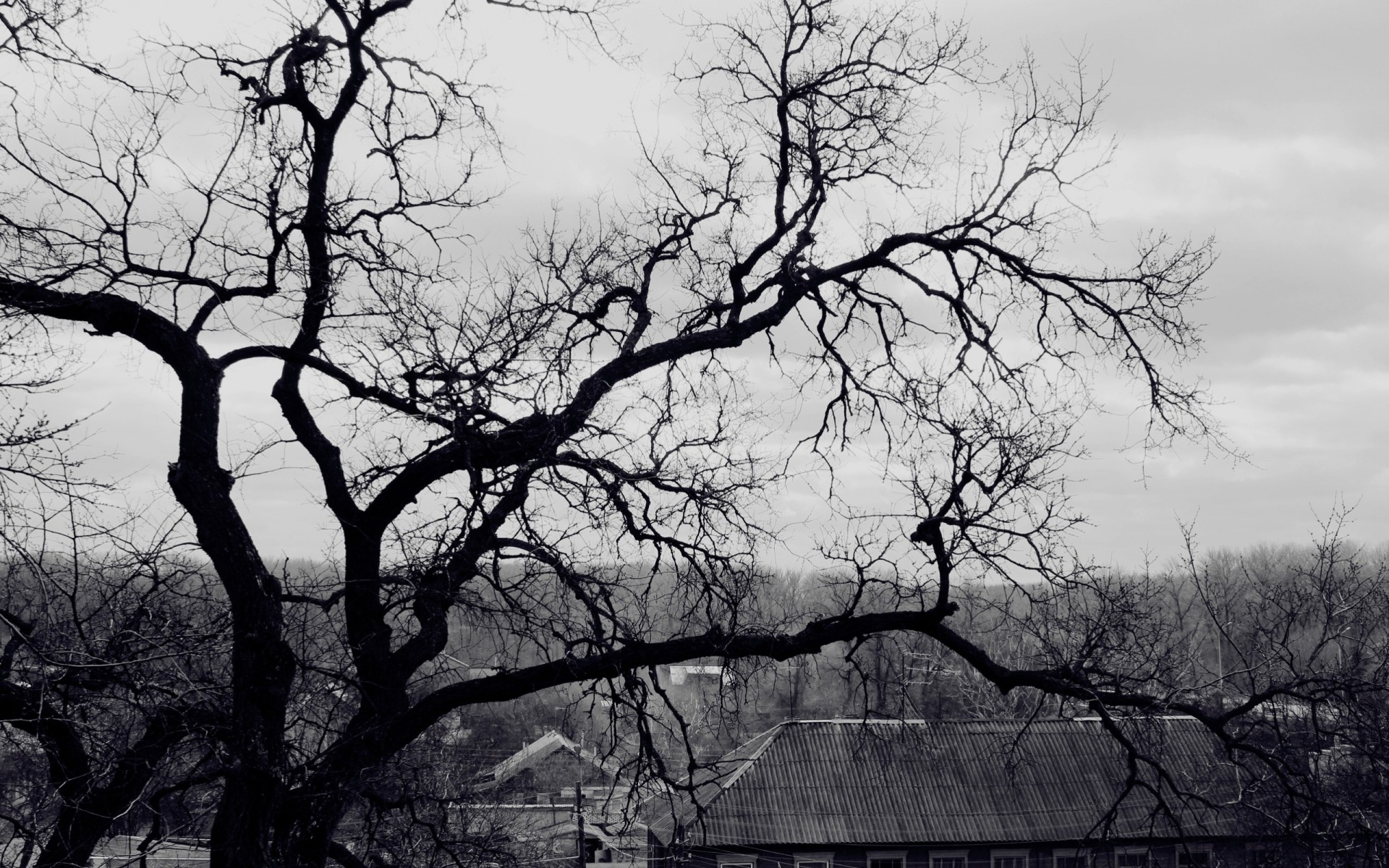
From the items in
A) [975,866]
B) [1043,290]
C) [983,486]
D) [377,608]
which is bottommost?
[975,866]

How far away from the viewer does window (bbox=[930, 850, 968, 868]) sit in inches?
1185

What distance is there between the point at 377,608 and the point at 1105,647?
4.24 m

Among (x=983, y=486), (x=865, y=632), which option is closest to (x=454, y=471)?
(x=865, y=632)

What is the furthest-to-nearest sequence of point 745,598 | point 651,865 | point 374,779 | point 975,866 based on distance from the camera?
point 975,866, point 651,865, point 745,598, point 374,779

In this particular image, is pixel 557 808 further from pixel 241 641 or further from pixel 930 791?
pixel 241 641

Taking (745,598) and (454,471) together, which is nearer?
(454,471)

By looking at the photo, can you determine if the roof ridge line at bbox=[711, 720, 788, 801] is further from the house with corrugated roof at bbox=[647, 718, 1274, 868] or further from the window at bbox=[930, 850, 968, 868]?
the window at bbox=[930, 850, 968, 868]

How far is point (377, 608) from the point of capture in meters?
7.32

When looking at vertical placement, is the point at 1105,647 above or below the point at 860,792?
above

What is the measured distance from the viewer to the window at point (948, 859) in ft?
98.7

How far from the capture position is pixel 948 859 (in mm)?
30109

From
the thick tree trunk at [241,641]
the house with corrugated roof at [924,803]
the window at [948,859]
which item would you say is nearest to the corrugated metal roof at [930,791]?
the house with corrugated roof at [924,803]

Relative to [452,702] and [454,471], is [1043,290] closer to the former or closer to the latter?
[454,471]

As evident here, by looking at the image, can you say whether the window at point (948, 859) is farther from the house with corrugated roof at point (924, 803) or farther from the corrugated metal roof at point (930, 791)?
the corrugated metal roof at point (930, 791)
